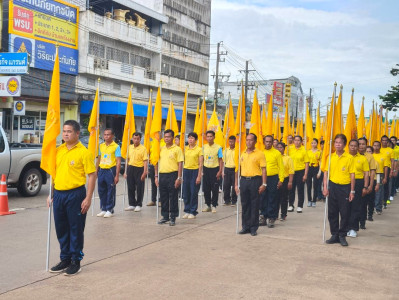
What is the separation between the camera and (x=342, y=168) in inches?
297

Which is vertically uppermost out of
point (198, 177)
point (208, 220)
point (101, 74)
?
point (101, 74)

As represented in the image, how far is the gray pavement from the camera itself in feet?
16.0

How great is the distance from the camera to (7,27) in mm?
25344

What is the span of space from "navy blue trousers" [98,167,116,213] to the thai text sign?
18.5 m

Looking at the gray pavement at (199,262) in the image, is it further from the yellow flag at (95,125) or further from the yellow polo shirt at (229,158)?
the yellow polo shirt at (229,158)

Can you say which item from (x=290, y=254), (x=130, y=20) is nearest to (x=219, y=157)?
(x=290, y=254)

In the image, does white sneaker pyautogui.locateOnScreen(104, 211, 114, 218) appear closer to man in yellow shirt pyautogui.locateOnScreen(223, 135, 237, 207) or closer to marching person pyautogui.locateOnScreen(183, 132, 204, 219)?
marching person pyautogui.locateOnScreen(183, 132, 204, 219)

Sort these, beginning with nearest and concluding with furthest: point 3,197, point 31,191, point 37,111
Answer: point 3,197 → point 31,191 → point 37,111

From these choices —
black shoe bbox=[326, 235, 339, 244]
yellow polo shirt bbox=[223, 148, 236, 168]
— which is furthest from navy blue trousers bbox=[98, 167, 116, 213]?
black shoe bbox=[326, 235, 339, 244]

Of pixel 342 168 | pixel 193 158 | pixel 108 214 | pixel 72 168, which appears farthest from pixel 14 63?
pixel 342 168

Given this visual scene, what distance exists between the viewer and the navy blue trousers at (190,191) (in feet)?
32.0

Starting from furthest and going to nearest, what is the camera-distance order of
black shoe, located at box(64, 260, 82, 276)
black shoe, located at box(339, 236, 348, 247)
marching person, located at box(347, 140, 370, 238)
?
marching person, located at box(347, 140, 370, 238), black shoe, located at box(339, 236, 348, 247), black shoe, located at box(64, 260, 82, 276)

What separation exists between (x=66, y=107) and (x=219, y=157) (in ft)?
68.1

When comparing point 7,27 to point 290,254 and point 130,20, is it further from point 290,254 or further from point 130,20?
point 290,254
